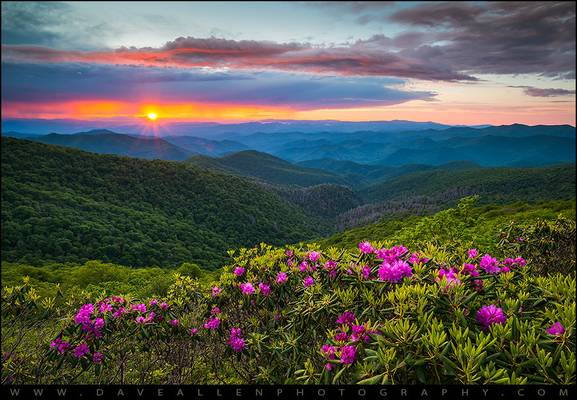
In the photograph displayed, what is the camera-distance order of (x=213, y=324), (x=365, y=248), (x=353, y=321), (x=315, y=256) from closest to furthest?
(x=353, y=321), (x=365, y=248), (x=213, y=324), (x=315, y=256)

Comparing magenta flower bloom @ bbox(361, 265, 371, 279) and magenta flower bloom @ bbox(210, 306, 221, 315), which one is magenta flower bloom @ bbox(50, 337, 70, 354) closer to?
magenta flower bloom @ bbox(210, 306, 221, 315)

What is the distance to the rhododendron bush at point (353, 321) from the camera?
3.14 m

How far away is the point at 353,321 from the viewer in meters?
4.30

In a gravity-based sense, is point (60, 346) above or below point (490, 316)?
below

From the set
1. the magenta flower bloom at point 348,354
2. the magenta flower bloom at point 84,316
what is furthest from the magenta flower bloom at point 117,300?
the magenta flower bloom at point 348,354

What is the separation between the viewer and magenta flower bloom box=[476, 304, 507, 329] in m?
3.53

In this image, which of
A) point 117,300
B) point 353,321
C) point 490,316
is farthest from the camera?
point 117,300

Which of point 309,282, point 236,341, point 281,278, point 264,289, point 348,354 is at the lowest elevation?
point 236,341

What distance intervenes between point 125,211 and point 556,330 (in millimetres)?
117092

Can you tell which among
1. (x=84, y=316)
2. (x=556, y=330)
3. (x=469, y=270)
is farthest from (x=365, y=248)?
(x=84, y=316)

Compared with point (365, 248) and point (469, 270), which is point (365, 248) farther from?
point (469, 270)

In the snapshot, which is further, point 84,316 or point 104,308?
point 104,308

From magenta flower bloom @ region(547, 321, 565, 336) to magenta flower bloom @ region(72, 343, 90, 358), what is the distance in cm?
643
